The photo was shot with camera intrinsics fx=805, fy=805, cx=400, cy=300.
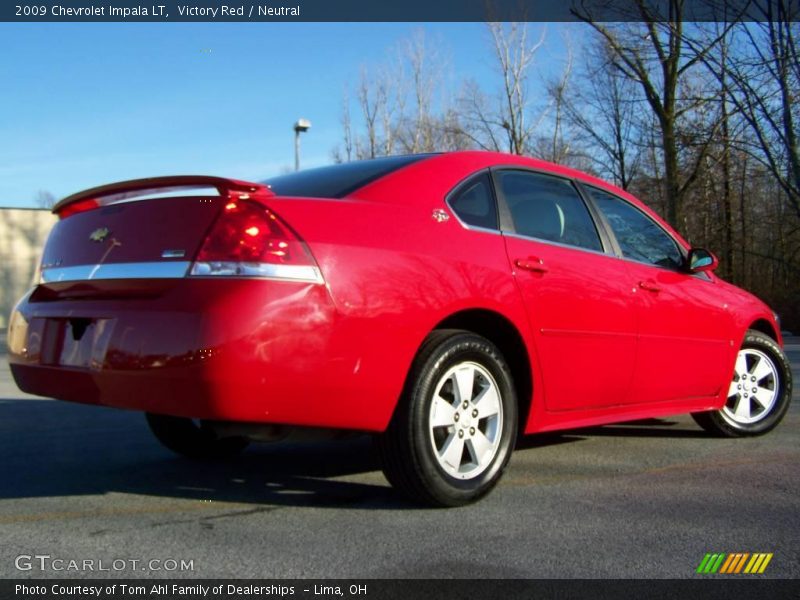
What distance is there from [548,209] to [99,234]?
7.06ft

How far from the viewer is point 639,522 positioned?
312 centimetres

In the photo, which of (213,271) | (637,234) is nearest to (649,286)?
(637,234)

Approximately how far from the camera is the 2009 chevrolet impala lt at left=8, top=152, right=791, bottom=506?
111 inches

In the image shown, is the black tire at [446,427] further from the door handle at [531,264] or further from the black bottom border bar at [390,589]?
the black bottom border bar at [390,589]

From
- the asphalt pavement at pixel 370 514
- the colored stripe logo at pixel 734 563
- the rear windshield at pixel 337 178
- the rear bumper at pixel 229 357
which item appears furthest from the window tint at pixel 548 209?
the colored stripe logo at pixel 734 563

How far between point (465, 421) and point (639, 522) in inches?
30.8

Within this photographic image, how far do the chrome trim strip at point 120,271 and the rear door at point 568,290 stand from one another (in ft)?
4.89

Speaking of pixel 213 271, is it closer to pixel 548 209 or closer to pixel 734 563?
pixel 548 209

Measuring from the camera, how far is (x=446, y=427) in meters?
3.30

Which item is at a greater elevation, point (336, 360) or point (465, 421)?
point (336, 360)

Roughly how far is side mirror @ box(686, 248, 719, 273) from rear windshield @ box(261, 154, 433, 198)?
1.91 m

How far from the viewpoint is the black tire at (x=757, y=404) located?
16.5 ft

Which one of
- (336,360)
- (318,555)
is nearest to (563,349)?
(336,360)

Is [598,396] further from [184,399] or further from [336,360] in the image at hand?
[184,399]
